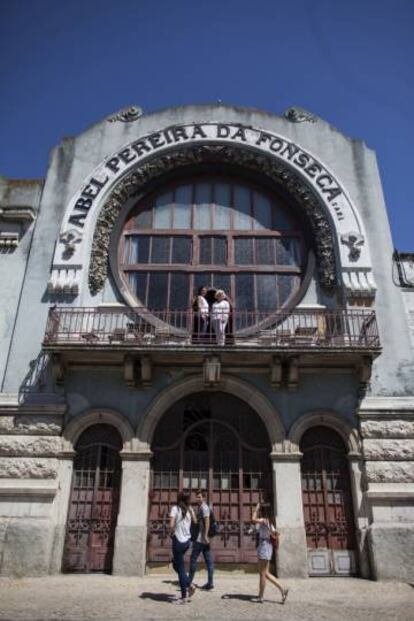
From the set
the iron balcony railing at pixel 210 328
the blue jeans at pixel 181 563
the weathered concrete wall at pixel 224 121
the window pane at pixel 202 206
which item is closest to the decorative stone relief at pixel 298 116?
the weathered concrete wall at pixel 224 121

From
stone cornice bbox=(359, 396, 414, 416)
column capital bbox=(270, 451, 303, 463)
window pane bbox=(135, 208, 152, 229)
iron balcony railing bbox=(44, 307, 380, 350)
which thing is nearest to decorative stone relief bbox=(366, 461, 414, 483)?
stone cornice bbox=(359, 396, 414, 416)

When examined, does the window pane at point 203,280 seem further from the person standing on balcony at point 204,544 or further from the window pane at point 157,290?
the person standing on balcony at point 204,544

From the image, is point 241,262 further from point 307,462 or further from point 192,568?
point 192,568

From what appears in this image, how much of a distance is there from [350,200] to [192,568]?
405 inches

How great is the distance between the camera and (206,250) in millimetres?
14477

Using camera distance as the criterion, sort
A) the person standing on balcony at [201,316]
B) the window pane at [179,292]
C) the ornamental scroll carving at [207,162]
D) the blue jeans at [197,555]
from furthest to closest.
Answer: the window pane at [179,292] < the ornamental scroll carving at [207,162] < the person standing on balcony at [201,316] < the blue jeans at [197,555]

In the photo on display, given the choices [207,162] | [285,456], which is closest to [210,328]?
[285,456]

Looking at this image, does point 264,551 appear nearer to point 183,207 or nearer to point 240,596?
point 240,596

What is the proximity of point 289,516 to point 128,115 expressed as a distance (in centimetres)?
1219

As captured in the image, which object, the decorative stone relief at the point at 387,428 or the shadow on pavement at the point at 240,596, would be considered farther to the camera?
the decorative stone relief at the point at 387,428

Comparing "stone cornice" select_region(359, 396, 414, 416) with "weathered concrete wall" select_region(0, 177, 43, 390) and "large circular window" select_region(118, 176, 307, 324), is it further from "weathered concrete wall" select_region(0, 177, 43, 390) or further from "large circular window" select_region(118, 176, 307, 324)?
"weathered concrete wall" select_region(0, 177, 43, 390)

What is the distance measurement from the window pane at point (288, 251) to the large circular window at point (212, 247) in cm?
3

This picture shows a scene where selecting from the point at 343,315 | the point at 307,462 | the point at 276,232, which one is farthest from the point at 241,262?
the point at 307,462

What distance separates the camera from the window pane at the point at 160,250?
14.3 metres
